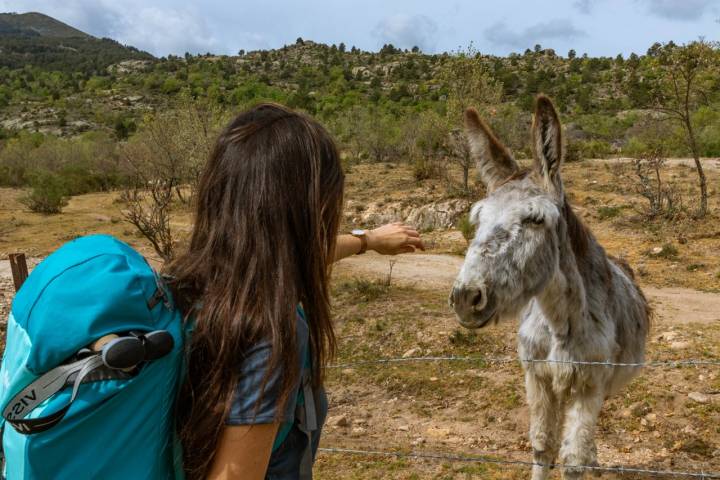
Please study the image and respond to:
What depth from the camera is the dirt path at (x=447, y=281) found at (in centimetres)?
828

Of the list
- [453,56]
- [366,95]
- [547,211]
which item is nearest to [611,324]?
[547,211]

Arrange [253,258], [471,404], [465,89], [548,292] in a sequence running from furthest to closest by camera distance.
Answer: [465,89] < [471,404] < [548,292] < [253,258]

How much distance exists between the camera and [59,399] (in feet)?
3.24

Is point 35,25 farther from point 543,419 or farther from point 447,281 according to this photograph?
point 543,419

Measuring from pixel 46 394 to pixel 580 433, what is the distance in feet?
9.24

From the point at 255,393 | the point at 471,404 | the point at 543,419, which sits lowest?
the point at 471,404

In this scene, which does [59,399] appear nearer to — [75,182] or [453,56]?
[453,56]

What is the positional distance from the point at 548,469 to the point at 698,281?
9028 mm

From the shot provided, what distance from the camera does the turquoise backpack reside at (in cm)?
99

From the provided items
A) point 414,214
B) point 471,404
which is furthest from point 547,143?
point 414,214

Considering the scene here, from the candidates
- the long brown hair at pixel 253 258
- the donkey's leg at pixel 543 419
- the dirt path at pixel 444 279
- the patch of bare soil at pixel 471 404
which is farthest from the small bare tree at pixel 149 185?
the long brown hair at pixel 253 258

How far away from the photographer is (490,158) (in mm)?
3008

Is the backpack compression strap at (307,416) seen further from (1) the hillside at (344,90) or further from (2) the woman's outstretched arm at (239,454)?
(1) the hillside at (344,90)

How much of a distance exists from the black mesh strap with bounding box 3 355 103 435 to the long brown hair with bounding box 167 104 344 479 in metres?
0.23
